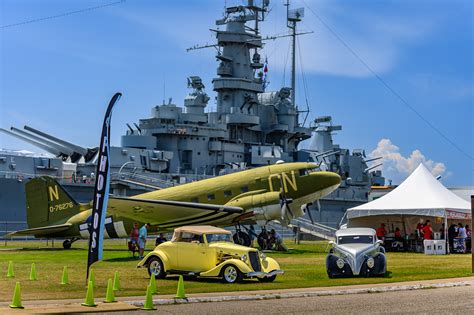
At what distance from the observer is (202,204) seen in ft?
111

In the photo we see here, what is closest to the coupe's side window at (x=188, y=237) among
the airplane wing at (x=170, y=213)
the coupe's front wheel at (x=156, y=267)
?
the coupe's front wheel at (x=156, y=267)

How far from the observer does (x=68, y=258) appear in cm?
2756

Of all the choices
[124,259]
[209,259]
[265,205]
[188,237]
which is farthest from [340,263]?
[265,205]

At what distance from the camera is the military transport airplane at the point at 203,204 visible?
33.6m

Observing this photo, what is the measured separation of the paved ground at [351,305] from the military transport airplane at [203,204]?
57.9ft

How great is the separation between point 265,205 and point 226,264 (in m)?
15.5

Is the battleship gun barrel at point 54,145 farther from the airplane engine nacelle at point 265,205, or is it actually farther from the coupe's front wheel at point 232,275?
the coupe's front wheel at point 232,275

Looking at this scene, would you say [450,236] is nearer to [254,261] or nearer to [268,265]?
[268,265]

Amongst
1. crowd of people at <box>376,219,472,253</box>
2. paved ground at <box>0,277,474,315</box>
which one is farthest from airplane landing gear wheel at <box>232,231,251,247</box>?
paved ground at <box>0,277,474,315</box>

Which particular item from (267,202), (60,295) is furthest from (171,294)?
(267,202)

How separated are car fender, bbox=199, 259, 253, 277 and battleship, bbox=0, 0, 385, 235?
31.3 m

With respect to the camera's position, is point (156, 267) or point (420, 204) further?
point (420, 204)

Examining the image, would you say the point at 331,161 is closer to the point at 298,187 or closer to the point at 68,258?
the point at 298,187

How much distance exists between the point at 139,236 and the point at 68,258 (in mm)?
2906
